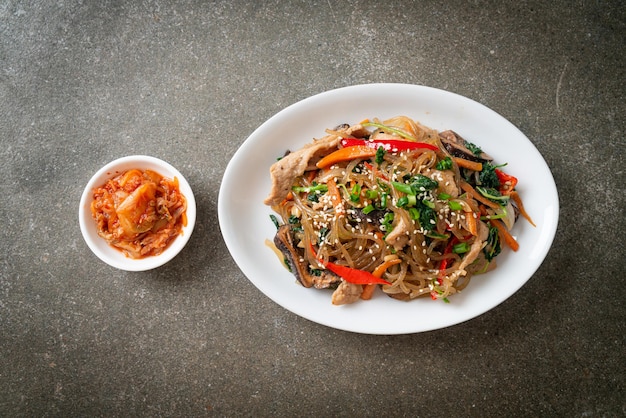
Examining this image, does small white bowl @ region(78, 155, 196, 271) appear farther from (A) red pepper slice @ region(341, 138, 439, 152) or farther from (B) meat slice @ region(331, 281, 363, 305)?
(A) red pepper slice @ region(341, 138, 439, 152)

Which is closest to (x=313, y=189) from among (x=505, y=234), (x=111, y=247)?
(x=505, y=234)

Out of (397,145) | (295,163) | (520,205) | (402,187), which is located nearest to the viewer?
(402,187)

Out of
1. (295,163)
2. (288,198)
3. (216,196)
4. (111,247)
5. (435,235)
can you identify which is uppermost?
(295,163)

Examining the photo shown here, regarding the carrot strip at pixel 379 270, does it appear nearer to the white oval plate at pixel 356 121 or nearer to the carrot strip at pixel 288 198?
the white oval plate at pixel 356 121

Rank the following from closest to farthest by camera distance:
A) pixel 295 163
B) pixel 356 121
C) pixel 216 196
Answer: pixel 295 163, pixel 356 121, pixel 216 196

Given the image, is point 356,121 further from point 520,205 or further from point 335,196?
point 520,205

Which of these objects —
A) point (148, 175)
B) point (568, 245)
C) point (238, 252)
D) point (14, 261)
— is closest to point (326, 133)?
point (238, 252)
